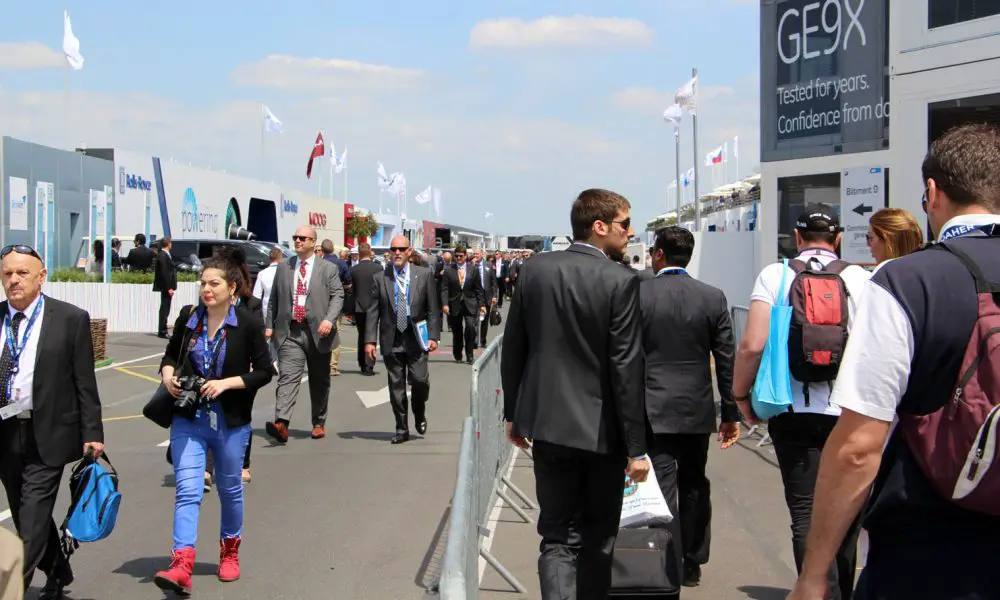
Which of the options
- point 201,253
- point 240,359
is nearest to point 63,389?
point 240,359

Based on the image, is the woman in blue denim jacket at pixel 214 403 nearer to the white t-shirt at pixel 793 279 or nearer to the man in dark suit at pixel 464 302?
the white t-shirt at pixel 793 279

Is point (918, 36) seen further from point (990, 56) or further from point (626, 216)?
point (626, 216)

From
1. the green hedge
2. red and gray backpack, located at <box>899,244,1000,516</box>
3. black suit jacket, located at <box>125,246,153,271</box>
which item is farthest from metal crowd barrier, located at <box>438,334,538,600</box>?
black suit jacket, located at <box>125,246,153,271</box>

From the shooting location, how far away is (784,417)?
4.70 m

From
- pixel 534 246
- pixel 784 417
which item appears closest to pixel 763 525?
pixel 784 417

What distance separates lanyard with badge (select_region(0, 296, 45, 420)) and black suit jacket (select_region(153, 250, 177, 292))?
16.3 meters

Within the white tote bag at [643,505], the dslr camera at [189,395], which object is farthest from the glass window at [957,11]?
the dslr camera at [189,395]

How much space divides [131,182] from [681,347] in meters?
33.1

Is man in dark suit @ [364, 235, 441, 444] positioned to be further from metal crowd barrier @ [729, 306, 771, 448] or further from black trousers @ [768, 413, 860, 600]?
black trousers @ [768, 413, 860, 600]

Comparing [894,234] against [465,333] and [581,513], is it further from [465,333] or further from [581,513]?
[465,333]

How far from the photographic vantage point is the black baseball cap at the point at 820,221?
4.90m

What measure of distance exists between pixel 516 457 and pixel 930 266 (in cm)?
772

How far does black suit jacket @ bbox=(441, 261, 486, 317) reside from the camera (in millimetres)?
18000

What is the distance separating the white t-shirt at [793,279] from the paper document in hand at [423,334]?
223 inches
